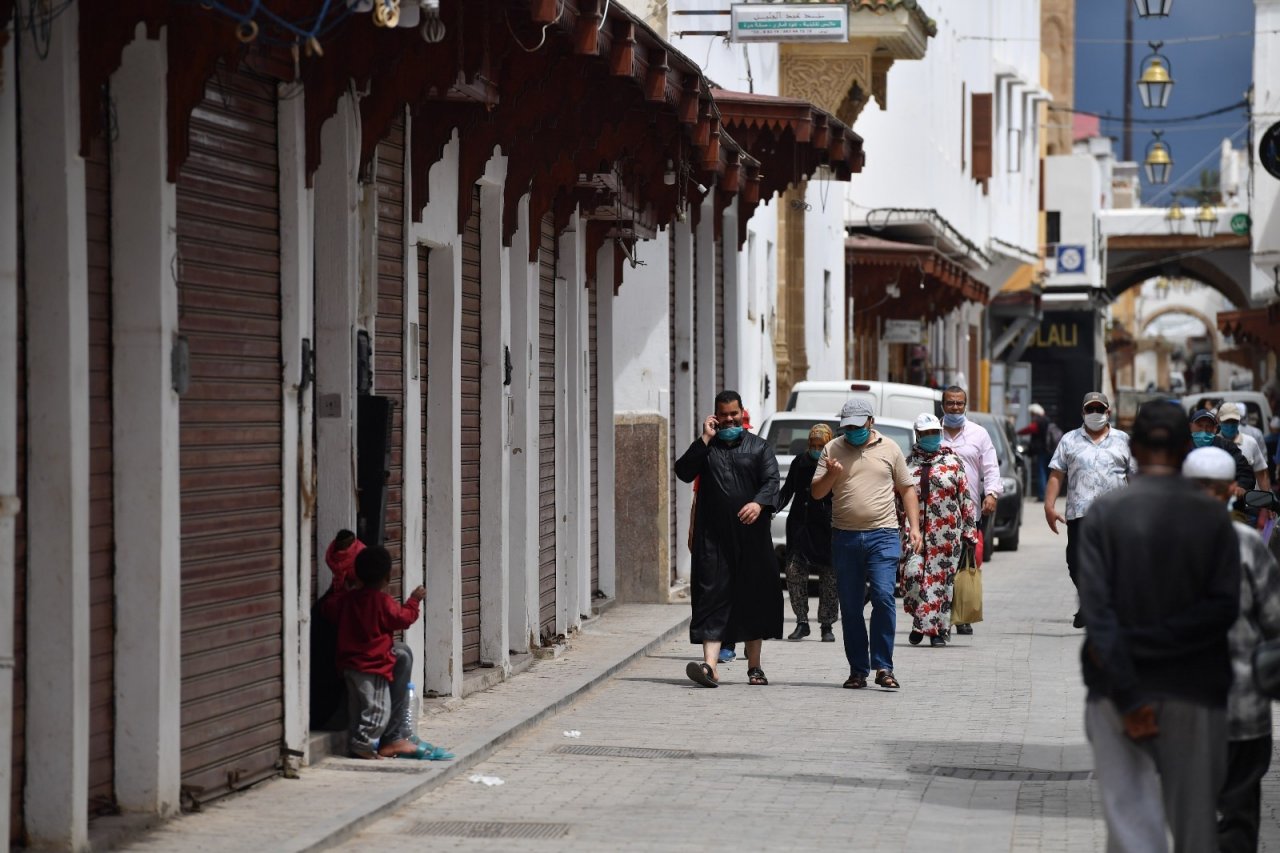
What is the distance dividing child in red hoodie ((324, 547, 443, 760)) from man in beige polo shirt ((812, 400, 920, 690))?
4051mm

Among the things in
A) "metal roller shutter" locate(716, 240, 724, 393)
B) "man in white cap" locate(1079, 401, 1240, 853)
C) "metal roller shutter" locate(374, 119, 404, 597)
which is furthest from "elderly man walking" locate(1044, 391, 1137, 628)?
"man in white cap" locate(1079, 401, 1240, 853)

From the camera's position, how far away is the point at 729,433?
14.3 meters

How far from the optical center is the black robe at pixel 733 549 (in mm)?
14227

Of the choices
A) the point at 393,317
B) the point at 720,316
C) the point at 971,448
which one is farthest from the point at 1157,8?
the point at 393,317

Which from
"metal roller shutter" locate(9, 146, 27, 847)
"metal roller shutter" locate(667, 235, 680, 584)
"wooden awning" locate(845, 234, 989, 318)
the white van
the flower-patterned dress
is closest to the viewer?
"metal roller shutter" locate(9, 146, 27, 847)

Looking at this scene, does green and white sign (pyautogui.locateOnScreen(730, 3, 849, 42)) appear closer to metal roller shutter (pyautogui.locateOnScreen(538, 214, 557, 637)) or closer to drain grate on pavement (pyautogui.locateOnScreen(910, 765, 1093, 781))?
metal roller shutter (pyautogui.locateOnScreen(538, 214, 557, 637))

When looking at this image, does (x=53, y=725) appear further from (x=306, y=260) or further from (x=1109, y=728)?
(x=1109, y=728)

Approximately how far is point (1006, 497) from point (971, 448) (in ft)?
35.7

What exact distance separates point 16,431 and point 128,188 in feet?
3.91

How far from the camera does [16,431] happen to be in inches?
303

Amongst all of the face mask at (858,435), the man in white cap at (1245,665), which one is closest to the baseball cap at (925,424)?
the face mask at (858,435)

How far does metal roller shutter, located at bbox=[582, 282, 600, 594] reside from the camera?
1908 centimetres

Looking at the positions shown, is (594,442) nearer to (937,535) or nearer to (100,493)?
(937,535)

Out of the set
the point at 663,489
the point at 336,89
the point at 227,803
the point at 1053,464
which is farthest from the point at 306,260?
the point at 663,489
